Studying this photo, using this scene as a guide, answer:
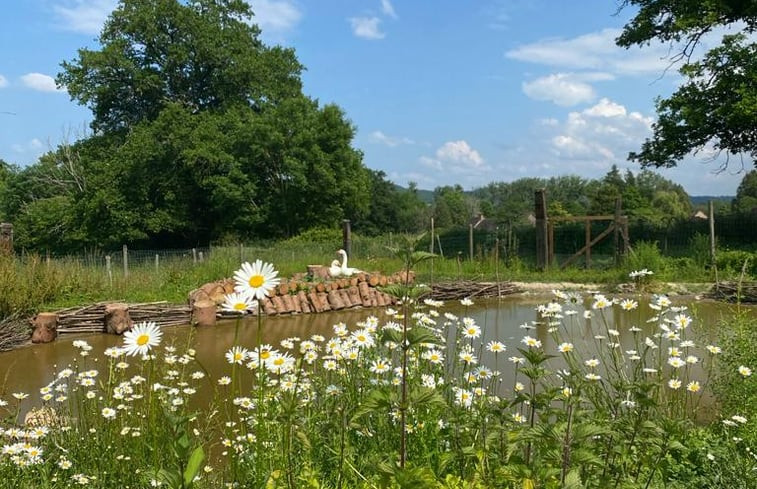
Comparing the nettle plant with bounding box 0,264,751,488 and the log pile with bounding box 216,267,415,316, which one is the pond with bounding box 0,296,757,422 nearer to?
the log pile with bounding box 216,267,415,316

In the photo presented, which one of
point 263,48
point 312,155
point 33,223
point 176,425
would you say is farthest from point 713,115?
point 33,223

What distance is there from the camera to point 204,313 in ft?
29.4

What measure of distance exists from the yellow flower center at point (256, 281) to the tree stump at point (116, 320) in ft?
26.0

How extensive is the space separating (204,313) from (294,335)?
1780 mm

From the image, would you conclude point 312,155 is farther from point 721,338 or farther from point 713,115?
point 721,338

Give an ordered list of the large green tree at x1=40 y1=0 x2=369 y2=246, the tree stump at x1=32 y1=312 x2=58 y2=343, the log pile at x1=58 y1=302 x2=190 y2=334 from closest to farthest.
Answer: the tree stump at x1=32 y1=312 x2=58 y2=343
the log pile at x1=58 y1=302 x2=190 y2=334
the large green tree at x1=40 y1=0 x2=369 y2=246

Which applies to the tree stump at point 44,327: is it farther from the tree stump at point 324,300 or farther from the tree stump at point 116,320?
the tree stump at point 324,300

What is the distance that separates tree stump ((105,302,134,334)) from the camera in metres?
8.48

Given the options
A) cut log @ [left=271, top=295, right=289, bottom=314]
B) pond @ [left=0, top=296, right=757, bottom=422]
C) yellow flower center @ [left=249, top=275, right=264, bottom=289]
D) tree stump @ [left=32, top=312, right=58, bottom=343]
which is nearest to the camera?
yellow flower center @ [left=249, top=275, right=264, bottom=289]

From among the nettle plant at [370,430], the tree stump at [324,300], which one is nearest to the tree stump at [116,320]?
the tree stump at [324,300]

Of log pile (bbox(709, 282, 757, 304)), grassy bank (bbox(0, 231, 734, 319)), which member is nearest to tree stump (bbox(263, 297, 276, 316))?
grassy bank (bbox(0, 231, 734, 319))

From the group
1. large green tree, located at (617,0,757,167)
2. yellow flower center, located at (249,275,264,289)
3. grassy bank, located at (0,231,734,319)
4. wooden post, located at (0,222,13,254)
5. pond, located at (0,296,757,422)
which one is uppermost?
large green tree, located at (617,0,757,167)

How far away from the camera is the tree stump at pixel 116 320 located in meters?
8.48

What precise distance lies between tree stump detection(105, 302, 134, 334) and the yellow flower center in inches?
312
